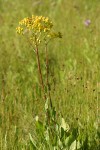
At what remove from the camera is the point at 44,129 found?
250 cm

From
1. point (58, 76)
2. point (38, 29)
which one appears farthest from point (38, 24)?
point (58, 76)

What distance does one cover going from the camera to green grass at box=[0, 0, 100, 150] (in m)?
2.82

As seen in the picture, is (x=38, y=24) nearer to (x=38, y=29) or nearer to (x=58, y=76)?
(x=38, y=29)

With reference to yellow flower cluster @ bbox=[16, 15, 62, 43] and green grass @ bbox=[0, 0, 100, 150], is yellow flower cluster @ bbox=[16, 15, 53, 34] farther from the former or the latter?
green grass @ bbox=[0, 0, 100, 150]

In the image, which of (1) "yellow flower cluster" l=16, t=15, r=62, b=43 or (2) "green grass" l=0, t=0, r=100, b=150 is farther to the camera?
(2) "green grass" l=0, t=0, r=100, b=150

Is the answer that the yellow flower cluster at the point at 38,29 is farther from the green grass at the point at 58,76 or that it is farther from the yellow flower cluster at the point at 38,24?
the green grass at the point at 58,76

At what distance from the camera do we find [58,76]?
3986mm

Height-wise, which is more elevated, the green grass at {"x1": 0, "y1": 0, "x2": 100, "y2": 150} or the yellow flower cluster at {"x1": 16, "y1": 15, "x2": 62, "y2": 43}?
the yellow flower cluster at {"x1": 16, "y1": 15, "x2": 62, "y2": 43}

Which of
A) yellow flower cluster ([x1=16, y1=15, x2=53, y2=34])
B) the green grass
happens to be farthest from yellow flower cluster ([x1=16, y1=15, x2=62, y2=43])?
the green grass

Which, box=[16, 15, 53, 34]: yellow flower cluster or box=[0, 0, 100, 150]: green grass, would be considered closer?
box=[16, 15, 53, 34]: yellow flower cluster

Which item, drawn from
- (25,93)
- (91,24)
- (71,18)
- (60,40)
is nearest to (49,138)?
(25,93)

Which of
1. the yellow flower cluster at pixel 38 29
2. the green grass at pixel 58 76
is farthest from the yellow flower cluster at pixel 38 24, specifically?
the green grass at pixel 58 76

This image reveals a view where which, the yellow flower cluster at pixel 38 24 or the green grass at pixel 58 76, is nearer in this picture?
the yellow flower cluster at pixel 38 24

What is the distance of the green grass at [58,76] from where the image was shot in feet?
9.27
